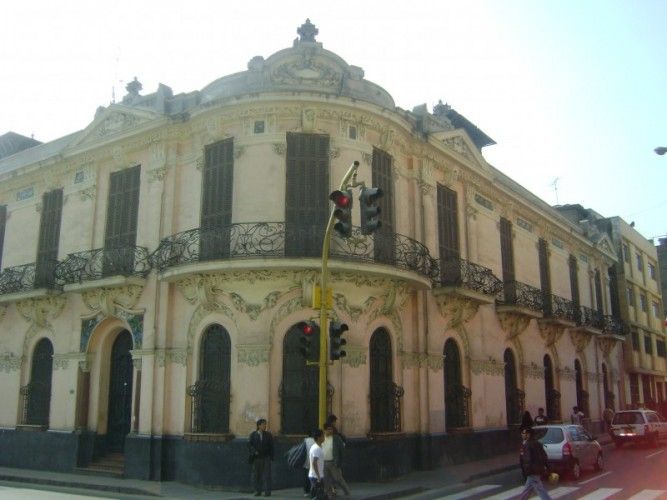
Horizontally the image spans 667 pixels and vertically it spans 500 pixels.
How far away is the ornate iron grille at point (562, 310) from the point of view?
25.8 m

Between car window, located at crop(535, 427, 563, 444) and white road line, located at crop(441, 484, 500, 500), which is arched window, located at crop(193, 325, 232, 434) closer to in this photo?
white road line, located at crop(441, 484, 500, 500)

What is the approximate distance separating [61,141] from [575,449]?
61.6 feet

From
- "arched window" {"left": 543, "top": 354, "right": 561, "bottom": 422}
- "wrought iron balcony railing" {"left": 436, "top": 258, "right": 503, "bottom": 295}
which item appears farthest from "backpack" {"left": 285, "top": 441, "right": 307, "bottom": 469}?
"arched window" {"left": 543, "top": 354, "right": 561, "bottom": 422}

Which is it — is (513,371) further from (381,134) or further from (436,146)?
(381,134)

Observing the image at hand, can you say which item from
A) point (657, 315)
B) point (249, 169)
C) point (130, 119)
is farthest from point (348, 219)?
point (657, 315)

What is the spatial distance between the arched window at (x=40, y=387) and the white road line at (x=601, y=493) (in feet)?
49.0

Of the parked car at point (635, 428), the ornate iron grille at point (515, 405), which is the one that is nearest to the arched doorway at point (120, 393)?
the ornate iron grille at point (515, 405)

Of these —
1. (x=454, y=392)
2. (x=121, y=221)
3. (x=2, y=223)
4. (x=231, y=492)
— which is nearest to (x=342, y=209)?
(x=231, y=492)

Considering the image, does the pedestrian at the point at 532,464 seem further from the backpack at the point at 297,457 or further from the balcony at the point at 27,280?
the balcony at the point at 27,280

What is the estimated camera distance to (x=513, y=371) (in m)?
23.7

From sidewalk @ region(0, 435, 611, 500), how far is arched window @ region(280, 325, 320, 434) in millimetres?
1442

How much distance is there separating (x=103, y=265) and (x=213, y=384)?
5.10 metres

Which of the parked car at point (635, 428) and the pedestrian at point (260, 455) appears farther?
Result: the parked car at point (635, 428)

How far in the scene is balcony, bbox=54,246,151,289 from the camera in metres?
17.8
